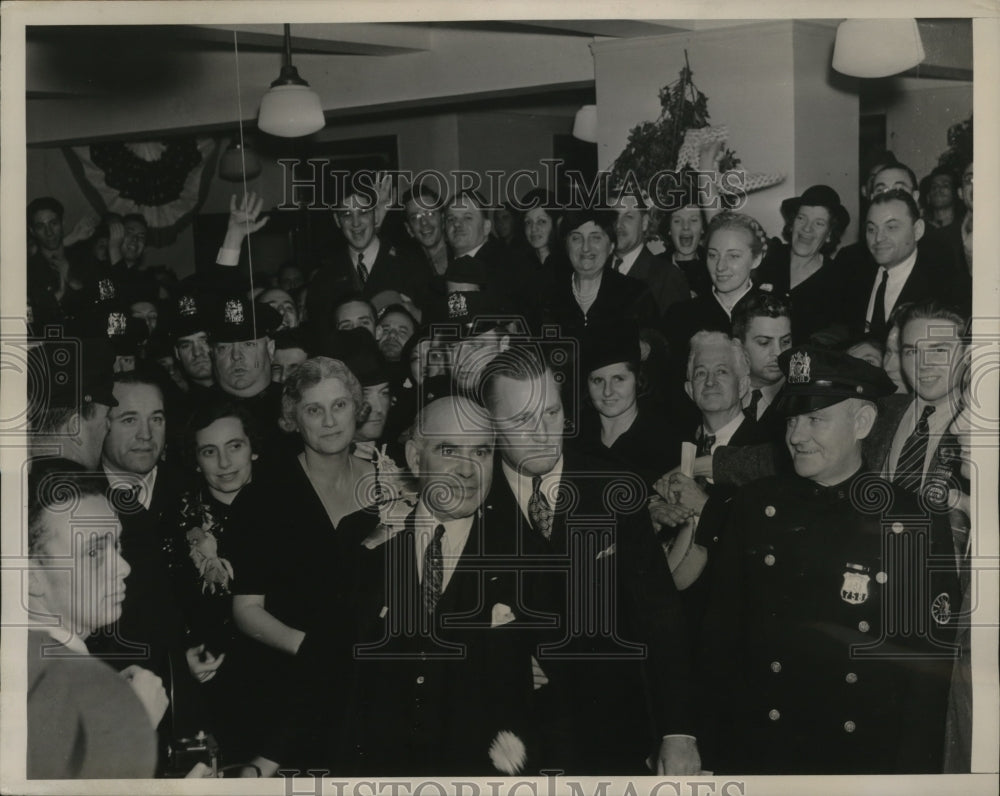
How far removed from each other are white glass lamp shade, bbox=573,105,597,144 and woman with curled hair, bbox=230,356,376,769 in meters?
0.92

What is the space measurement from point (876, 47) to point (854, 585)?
1447 mm

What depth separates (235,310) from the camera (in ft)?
11.6

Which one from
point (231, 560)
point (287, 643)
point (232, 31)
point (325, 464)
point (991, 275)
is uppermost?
point (232, 31)

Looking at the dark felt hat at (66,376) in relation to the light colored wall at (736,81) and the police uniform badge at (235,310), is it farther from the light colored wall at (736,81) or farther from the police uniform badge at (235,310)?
the light colored wall at (736,81)

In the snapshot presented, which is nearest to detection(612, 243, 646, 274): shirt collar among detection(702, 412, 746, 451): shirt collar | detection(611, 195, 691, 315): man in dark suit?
detection(611, 195, 691, 315): man in dark suit

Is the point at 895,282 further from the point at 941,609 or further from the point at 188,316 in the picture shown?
the point at 188,316

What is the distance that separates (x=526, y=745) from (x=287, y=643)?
2.34ft

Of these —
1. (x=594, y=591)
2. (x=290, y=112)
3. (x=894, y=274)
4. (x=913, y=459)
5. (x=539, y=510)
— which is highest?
(x=290, y=112)

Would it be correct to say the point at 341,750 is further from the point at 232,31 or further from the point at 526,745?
the point at 232,31

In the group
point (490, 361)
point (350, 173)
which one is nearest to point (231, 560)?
point (490, 361)

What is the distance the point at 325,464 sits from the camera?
3514 millimetres

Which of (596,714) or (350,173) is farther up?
(350,173)

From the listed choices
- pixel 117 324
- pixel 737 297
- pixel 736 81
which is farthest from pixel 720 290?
pixel 117 324

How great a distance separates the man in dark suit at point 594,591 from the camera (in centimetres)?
Result: 347
